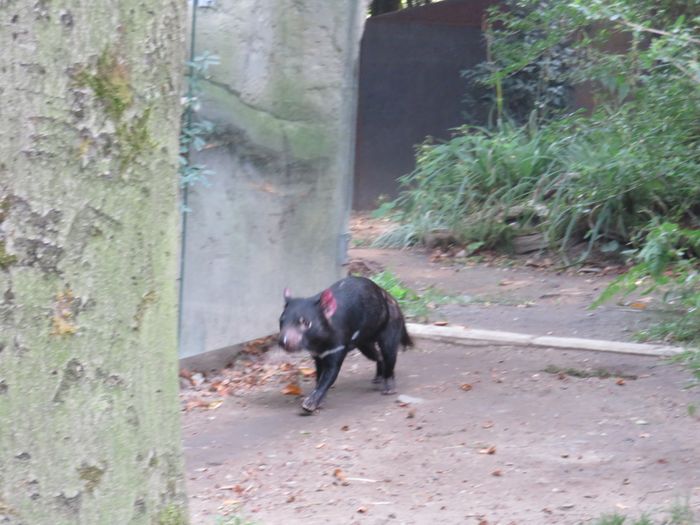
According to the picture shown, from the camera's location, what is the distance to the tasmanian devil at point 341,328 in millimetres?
6051

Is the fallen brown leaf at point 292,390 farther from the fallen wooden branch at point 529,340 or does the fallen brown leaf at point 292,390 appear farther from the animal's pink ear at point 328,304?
the fallen wooden branch at point 529,340

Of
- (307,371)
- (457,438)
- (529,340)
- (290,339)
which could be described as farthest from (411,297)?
(457,438)

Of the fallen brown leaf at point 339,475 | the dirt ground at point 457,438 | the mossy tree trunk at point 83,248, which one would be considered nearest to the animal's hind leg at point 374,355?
the dirt ground at point 457,438

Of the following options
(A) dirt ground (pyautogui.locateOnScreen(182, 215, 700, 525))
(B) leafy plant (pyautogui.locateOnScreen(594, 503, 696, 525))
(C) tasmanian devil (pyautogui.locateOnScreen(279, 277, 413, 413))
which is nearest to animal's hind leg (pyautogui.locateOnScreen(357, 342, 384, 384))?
(C) tasmanian devil (pyautogui.locateOnScreen(279, 277, 413, 413))

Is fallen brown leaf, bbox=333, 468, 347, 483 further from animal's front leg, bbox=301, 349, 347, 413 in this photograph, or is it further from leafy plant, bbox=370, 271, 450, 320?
leafy plant, bbox=370, 271, 450, 320

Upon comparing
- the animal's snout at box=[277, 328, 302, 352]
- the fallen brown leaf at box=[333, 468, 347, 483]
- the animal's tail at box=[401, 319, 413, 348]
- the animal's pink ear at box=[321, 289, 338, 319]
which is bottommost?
the fallen brown leaf at box=[333, 468, 347, 483]

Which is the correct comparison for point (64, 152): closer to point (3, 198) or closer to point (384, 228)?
point (3, 198)

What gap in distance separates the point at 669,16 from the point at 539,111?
6.54 meters

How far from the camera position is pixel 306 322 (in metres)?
6.04

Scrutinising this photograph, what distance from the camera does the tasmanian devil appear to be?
6.05m

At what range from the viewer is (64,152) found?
2.35 metres

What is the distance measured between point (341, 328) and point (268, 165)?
1433 mm

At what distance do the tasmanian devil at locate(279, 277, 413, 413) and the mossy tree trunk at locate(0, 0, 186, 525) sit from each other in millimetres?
3420

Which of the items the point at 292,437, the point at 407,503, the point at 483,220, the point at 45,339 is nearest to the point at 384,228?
the point at 483,220
